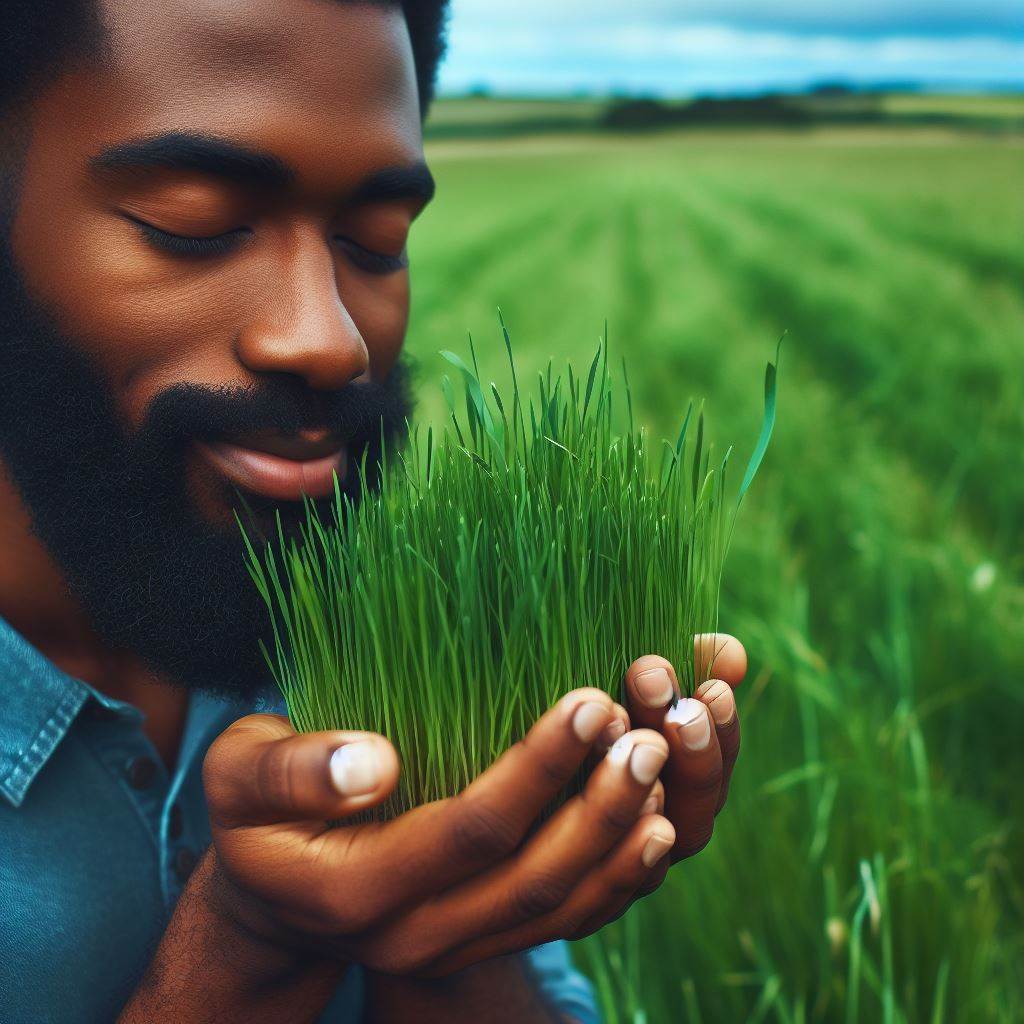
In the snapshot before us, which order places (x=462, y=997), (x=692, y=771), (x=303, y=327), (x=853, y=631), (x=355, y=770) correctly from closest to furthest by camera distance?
(x=355, y=770) < (x=692, y=771) < (x=303, y=327) < (x=462, y=997) < (x=853, y=631)

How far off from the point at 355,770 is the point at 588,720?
16cm

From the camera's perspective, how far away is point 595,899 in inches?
30.5

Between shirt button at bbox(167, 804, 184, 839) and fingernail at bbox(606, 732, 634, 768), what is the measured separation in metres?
0.57

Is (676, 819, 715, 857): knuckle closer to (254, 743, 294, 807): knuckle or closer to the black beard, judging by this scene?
(254, 743, 294, 807): knuckle

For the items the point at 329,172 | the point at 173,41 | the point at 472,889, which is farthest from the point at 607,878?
the point at 173,41

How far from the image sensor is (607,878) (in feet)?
2.52

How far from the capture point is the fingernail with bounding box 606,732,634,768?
72 cm

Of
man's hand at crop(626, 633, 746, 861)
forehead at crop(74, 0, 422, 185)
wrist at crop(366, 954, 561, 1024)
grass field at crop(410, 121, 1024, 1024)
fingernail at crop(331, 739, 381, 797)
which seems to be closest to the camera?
fingernail at crop(331, 739, 381, 797)

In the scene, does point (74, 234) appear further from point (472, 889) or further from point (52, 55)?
point (472, 889)

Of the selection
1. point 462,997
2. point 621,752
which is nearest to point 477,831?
point 621,752

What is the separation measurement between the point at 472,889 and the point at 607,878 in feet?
0.33

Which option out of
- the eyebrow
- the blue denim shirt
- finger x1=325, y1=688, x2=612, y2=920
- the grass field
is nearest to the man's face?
the eyebrow

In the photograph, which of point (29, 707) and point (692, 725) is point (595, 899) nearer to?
point (692, 725)

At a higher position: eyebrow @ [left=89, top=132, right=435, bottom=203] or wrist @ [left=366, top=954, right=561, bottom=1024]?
eyebrow @ [left=89, top=132, right=435, bottom=203]
